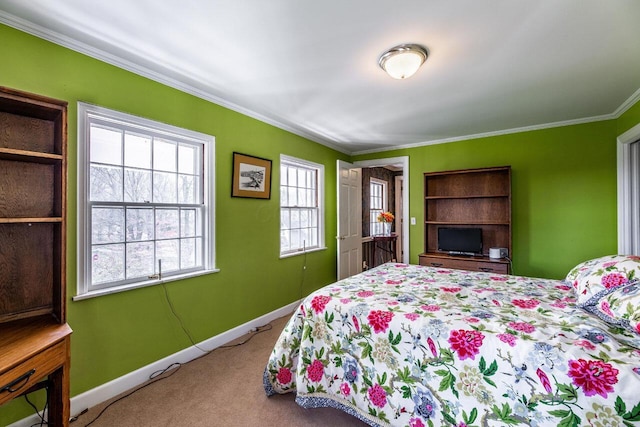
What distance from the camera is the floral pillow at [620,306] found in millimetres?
1271

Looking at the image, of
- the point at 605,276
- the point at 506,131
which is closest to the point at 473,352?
the point at 605,276

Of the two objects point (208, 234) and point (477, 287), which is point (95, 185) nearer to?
point (208, 234)

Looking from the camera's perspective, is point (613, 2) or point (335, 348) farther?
point (335, 348)

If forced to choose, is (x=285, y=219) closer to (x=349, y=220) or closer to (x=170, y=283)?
(x=349, y=220)

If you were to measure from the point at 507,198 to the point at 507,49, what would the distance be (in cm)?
231

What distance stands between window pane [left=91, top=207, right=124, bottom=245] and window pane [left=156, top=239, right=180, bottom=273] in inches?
11.8

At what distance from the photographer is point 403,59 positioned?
1.91 meters

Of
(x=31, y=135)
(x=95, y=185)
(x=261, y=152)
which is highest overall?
(x=261, y=152)

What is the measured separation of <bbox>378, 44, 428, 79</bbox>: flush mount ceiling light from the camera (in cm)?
186

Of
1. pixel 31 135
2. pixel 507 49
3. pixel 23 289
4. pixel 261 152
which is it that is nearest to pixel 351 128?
pixel 261 152

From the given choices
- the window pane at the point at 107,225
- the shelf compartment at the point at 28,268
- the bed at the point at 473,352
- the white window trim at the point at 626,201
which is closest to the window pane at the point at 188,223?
the window pane at the point at 107,225

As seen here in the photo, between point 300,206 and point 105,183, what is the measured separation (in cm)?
227

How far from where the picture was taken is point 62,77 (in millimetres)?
1781

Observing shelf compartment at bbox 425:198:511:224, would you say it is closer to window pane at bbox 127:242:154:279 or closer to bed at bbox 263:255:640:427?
bed at bbox 263:255:640:427
